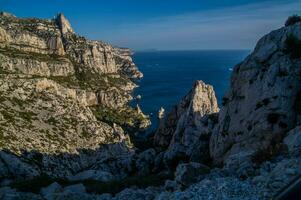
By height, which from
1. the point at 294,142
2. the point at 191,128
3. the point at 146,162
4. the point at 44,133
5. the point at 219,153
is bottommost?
the point at 44,133

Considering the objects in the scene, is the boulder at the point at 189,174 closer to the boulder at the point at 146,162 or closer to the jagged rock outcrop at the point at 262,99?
the jagged rock outcrop at the point at 262,99

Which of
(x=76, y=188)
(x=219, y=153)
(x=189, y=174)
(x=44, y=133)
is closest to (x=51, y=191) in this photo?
(x=76, y=188)

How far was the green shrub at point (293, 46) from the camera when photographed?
32.1 metres

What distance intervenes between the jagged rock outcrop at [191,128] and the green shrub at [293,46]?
13.1 metres

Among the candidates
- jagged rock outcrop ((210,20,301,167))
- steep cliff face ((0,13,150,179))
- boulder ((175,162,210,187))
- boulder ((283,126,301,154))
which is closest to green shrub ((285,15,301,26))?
jagged rock outcrop ((210,20,301,167))

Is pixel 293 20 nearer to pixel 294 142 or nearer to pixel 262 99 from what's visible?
pixel 262 99

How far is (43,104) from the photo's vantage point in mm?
110875

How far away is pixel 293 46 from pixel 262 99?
521cm

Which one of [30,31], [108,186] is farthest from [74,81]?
[108,186]

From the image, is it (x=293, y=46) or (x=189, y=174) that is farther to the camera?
(x=293, y=46)

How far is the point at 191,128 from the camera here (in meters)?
55.6

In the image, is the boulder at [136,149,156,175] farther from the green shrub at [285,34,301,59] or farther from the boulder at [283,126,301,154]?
the boulder at [283,126,301,154]

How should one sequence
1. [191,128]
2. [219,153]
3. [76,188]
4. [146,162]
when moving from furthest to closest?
[191,128] < [146,162] < [219,153] < [76,188]

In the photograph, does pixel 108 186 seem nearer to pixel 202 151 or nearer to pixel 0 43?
pixel 202 151
